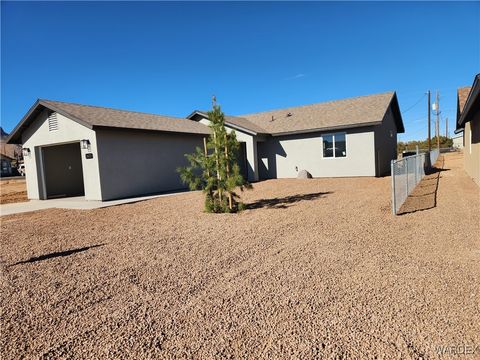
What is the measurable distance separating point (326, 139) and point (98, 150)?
13.1m

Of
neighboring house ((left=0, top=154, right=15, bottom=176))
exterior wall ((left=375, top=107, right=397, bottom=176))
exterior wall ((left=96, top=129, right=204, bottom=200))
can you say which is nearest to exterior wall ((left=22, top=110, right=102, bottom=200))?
exterior wall ((left=96, top=129, right=204, bottom=200))

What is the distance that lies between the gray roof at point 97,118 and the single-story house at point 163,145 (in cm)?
5

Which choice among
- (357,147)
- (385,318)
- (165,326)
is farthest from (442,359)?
(357,147)

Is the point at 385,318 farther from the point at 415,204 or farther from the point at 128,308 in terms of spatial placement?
the point at 415,204

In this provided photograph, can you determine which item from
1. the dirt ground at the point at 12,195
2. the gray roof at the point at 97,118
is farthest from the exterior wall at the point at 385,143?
the dirt ground at the point at 12,195

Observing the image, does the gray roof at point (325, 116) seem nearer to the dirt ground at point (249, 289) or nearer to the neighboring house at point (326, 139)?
the neighboring house at point (326, 139)

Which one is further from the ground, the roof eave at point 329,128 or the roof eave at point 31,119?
the roof eave at point 31,119

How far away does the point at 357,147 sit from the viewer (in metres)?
17.7

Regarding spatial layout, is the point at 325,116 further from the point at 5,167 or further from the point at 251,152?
the point at 5,167

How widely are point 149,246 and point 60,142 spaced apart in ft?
35.0

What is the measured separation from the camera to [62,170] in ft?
54.1

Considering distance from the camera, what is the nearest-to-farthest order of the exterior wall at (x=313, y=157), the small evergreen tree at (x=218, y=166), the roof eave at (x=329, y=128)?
the small evergreen tree at (x=218, y=166), the roof eave at (x=329, y=128), the exterior wall at (x=313, y=157)

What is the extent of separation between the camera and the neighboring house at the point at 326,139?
17.5 metres

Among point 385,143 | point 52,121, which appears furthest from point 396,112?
point 52,121
